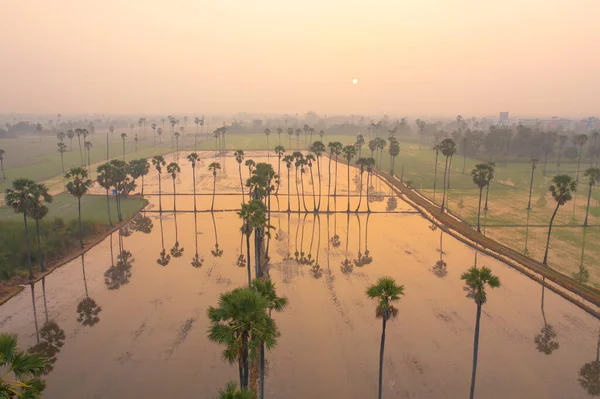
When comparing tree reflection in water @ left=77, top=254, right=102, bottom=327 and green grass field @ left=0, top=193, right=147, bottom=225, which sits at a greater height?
green grass field @ left=0, top=193, right=147, bottom=225

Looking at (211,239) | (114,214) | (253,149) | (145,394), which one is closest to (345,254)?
(211,239)

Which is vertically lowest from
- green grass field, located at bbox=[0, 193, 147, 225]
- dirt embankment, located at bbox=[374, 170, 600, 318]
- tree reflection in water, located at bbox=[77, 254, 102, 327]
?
tree reflection in water, located at bbox=[77, 254, 102, 327]

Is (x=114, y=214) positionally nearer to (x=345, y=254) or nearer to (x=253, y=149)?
(x=345, y=254)

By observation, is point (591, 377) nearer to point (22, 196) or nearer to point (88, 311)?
point (88, 311)

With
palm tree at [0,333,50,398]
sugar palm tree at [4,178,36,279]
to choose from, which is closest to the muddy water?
sugar palm tree at [4,178,36,279]

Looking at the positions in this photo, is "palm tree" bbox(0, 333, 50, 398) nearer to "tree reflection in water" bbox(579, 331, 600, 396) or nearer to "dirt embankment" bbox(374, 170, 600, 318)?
"tree reflection in water" bbox(579, 331, 600, 396)

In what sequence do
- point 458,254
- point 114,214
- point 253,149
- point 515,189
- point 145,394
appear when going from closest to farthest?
point 145,394 → point 458,254 → point 114,214 → point 515,189 → point 253,149

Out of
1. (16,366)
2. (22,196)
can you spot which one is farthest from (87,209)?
(16,366)
